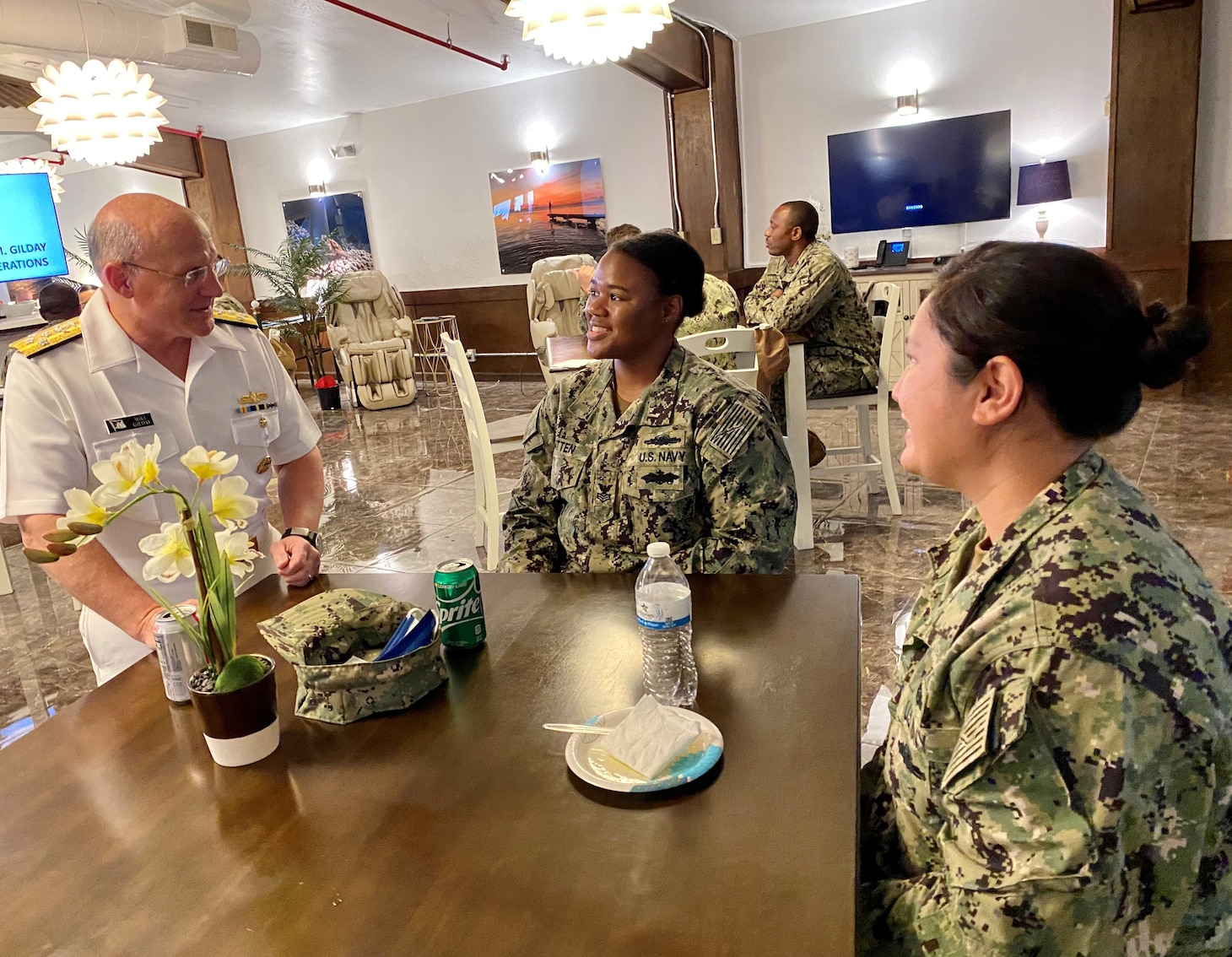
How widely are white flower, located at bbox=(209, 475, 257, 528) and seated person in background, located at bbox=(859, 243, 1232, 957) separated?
0.85 metres

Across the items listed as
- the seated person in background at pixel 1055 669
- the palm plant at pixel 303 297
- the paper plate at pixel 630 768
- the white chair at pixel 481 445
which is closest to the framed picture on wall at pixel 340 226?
the palm plant at pixel 303 297

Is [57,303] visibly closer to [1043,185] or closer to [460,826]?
[460,826]

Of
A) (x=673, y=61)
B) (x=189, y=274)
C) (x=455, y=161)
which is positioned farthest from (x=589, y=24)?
(x=455, y=161)

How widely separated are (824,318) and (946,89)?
3.84 m

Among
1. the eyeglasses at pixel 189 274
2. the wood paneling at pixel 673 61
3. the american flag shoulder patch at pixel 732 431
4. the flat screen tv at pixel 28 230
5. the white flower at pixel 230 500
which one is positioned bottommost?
the american flag shoulder patch at pixel 732 431

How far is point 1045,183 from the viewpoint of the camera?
21.1ft

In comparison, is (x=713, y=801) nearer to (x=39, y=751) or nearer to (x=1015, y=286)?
(x=1015, y=286)

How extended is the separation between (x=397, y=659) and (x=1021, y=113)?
7.05 meters

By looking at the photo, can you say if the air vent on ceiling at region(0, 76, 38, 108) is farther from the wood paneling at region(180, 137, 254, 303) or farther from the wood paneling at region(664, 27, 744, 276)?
the wood paneling at region(664, 27, 744, 276)

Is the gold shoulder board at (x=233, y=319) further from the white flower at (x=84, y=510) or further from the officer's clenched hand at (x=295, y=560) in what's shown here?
the white flower at (x=84, y=510)

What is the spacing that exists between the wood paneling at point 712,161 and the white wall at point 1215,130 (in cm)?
343

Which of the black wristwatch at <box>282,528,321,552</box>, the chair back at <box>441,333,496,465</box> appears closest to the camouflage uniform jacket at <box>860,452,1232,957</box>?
the black wristwatch at <box>282,528,321,552</box>

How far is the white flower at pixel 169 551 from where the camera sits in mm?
1066

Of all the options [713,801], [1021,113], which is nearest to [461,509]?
[713,801]
